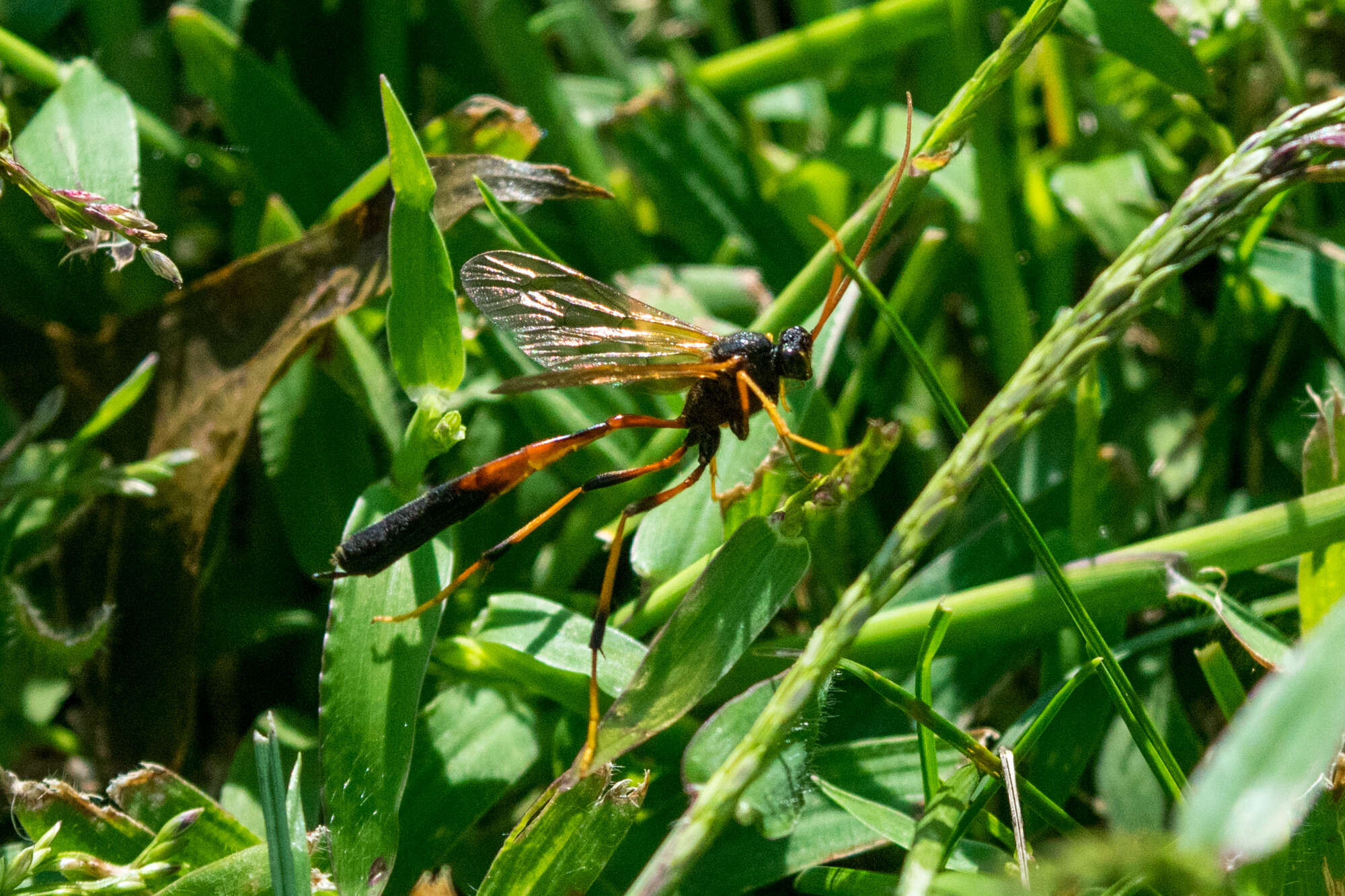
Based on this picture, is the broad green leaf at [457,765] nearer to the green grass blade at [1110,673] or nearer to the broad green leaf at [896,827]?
the broad green leaf at [896,827]

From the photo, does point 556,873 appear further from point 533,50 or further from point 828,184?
point 533,50

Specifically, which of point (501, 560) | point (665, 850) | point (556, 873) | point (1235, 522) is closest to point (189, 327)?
point (501, 560)

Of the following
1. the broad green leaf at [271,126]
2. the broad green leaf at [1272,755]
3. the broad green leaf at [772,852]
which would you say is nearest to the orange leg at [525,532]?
the broad green leaf at [772,852]

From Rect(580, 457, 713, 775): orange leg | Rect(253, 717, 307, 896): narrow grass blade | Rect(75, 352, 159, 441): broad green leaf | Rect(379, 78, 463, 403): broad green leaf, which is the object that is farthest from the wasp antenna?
Rect(75, 352, 159, 441): broad green leaf

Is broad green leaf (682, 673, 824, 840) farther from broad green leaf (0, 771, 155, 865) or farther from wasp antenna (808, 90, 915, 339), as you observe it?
broad green leaf (0, 771, 155, 865)

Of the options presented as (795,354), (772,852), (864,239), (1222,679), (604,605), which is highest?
(864,239)

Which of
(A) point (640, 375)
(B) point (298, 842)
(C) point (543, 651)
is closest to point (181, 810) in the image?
(B) point (298, 842)

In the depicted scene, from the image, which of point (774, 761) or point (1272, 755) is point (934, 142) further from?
point (1272, 755)
